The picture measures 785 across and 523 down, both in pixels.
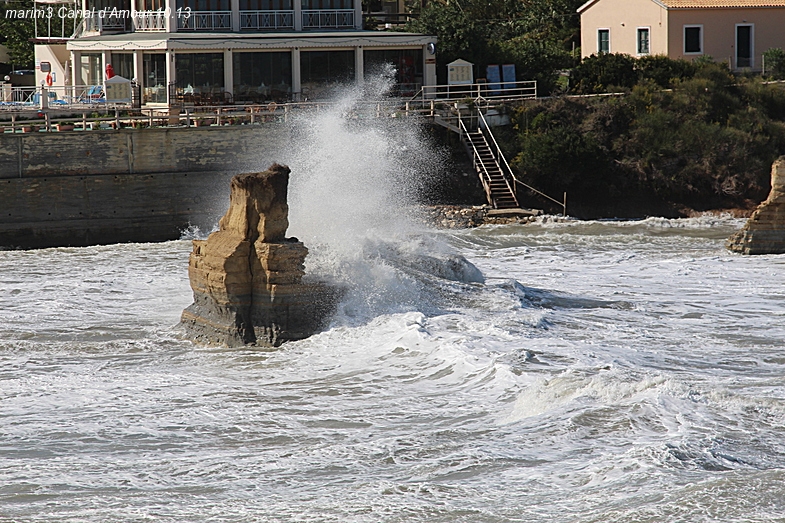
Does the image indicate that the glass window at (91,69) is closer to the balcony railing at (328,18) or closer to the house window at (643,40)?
the balcony railing at (328,18)

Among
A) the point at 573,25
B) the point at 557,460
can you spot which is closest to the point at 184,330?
the point at 557,460

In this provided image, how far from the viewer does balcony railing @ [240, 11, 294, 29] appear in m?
43.1

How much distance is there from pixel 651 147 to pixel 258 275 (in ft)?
72.9

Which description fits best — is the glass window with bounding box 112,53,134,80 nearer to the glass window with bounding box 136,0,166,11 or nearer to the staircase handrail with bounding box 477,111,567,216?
the glass window with bounding box 136,0,166,11

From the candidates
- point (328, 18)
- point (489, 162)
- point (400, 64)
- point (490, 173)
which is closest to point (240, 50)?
point (328, 18)

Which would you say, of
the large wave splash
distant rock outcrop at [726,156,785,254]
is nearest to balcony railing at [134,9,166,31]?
the large wave splash

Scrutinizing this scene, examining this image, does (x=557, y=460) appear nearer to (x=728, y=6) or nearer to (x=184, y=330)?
(x=184, y=330)

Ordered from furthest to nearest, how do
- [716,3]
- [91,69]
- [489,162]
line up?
[716,3]
[91,69]
[489,162]

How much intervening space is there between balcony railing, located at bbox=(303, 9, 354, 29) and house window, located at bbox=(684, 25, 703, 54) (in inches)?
501

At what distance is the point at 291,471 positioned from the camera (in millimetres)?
12555

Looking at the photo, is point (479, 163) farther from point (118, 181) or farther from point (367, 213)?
point (367, 213)

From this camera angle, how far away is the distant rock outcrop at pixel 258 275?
59.2 ft

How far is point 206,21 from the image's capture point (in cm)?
4269

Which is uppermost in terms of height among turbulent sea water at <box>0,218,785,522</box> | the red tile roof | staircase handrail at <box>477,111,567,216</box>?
the red tile roof
